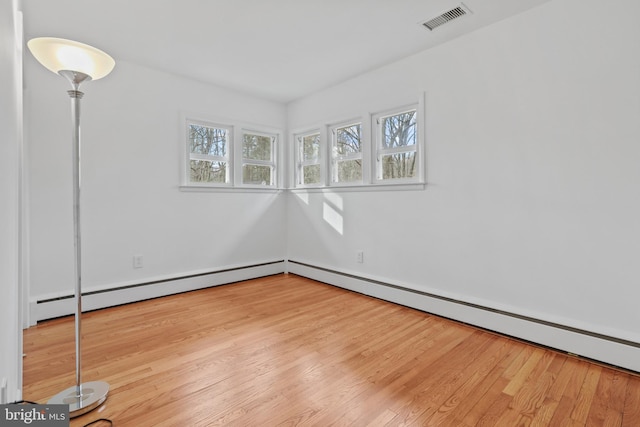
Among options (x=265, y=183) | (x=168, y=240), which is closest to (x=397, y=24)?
(x=265, y=183)

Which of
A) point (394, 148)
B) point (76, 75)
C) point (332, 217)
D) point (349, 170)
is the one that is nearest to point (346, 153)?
point (349, 170)

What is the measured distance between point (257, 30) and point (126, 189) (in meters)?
2.02

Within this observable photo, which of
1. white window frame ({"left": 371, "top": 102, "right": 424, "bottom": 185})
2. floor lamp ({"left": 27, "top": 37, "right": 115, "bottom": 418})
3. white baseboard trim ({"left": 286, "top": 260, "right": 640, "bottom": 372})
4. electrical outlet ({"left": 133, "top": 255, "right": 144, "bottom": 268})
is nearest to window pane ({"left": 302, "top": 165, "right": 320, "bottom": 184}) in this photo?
white window frame ({"left": 371, "top": 102, "right": 424, "bottom": 185})

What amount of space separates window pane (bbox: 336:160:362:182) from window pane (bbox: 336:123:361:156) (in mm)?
125

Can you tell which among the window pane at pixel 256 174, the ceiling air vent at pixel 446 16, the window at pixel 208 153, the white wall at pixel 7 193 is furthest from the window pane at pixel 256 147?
the white wall at pixel 7 193

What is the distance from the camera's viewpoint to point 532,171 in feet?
7.57

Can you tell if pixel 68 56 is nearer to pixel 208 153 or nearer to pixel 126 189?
pixel 126 189

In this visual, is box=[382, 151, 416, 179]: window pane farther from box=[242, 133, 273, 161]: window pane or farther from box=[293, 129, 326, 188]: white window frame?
box=[242, 133, 273, 161]: window pane

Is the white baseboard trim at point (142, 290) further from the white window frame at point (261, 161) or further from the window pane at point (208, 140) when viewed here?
the window pane at point (208, 140)

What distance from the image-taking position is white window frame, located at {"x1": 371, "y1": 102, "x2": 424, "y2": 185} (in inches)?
116

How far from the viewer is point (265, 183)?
4.34 m

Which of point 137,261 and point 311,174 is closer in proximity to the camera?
point 137,261

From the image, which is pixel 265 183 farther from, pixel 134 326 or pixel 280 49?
pixel 134 326

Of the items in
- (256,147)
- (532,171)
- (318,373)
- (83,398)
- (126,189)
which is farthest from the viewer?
(256,147)
